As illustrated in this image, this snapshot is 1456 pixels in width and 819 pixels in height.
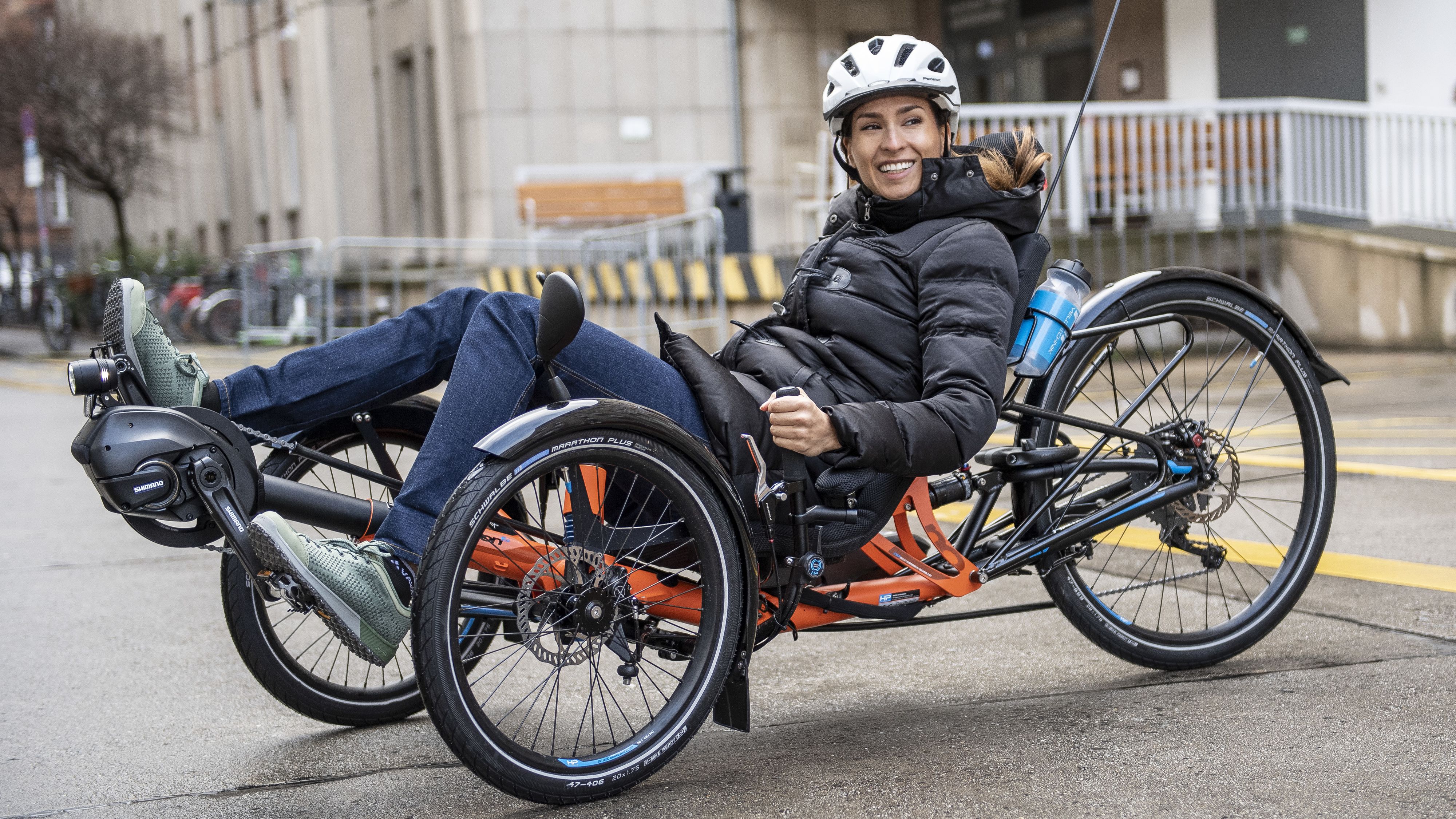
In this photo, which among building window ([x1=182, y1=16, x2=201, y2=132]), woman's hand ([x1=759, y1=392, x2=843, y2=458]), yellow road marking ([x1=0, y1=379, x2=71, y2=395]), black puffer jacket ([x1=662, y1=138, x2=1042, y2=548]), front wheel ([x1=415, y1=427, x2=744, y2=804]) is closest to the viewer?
front wheel ([x1=415, y1=427, x2=744, y2=804])

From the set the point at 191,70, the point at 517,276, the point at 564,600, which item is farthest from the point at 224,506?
the point at 191,70

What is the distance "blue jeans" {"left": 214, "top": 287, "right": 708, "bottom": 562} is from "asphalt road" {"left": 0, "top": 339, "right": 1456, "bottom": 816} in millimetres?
618

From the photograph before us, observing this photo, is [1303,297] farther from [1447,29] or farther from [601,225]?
[601,225]

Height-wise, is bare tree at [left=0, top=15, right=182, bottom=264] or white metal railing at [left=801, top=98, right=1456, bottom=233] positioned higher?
bare tree at [left=0, top=15, right=182, bottom=264]

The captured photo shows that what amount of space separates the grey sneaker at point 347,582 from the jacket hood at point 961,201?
51.5 inches

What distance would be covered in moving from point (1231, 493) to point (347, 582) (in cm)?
204

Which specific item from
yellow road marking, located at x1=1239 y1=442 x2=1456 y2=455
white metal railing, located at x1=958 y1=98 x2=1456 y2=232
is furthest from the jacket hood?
white metal railing, located at x1=958 y1=98 x2=1456 y2=232

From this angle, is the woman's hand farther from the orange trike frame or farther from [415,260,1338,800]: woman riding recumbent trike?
the orange trike frame

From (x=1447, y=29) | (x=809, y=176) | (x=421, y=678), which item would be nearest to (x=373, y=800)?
(x=421, y=678)

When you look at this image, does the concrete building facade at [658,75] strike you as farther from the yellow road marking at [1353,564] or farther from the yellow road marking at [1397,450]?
the yellow road marking at [1353,564]

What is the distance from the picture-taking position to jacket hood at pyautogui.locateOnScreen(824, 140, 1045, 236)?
3127 mm

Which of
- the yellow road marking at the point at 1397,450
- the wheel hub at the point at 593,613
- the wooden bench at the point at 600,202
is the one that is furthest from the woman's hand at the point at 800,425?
the wooden bench at the point at 600,202

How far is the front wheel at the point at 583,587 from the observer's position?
250 cm

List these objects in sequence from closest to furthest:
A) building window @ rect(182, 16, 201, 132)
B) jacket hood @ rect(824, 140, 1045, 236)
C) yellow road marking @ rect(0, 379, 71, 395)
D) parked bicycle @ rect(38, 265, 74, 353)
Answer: jacket hood @ rect(824, 140, 1045, 236)
yellow road marking @ rect(0, 379, 71, 395)
parked bicycle @ rect(38, 265, 74, 353)
building window @ rect(182, 16, 201, 132)
